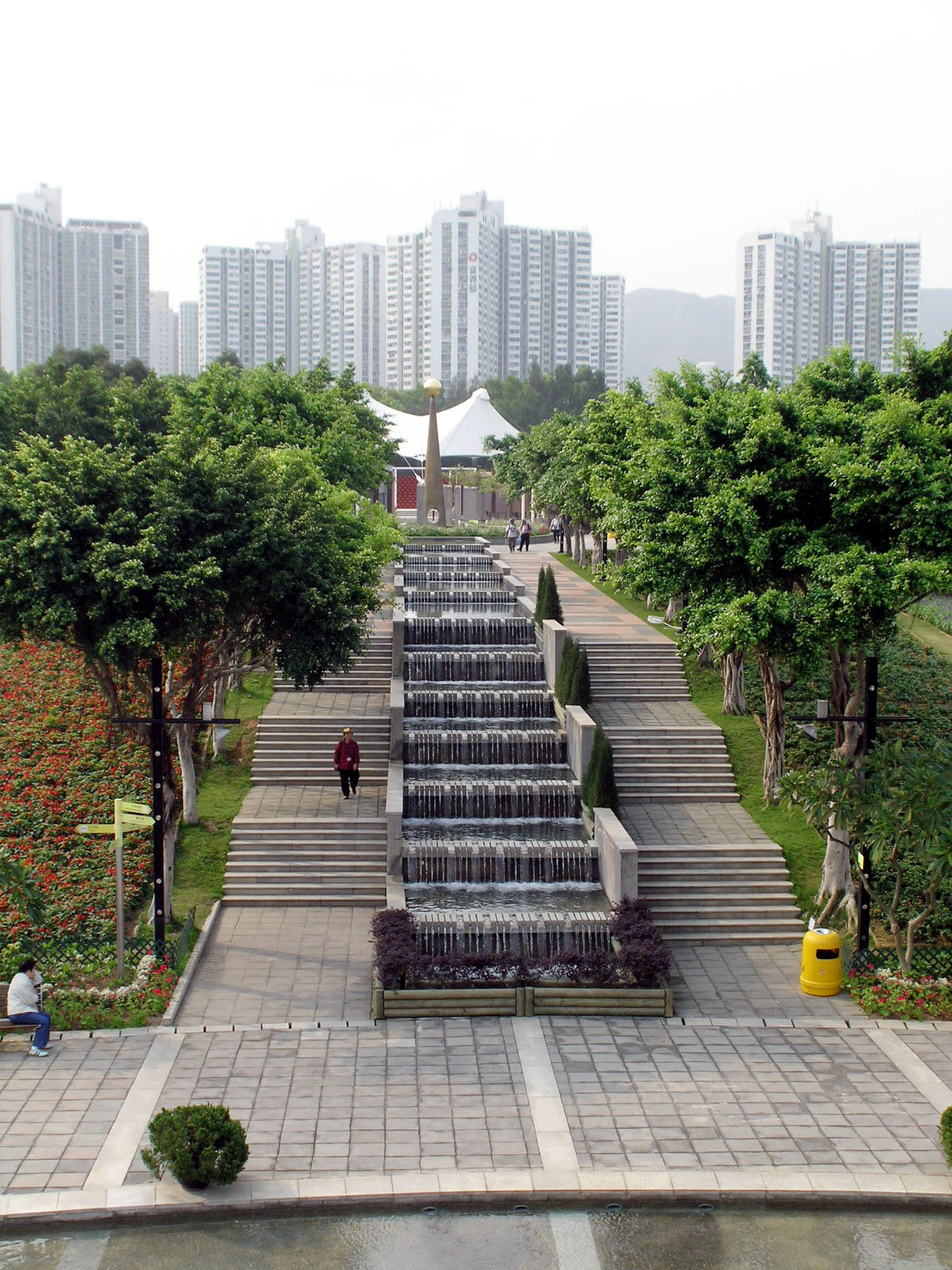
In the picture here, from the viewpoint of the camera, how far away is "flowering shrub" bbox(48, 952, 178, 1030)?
45.5 feet

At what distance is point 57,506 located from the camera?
16109 millimetres

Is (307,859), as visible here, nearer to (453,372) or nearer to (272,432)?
(272,432)

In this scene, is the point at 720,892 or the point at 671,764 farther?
the point at 671,764

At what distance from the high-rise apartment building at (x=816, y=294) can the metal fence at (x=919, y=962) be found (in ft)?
489

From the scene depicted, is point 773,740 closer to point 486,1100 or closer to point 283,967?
point 283,967

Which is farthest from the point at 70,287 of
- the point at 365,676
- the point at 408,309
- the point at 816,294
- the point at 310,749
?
the point at 310,749

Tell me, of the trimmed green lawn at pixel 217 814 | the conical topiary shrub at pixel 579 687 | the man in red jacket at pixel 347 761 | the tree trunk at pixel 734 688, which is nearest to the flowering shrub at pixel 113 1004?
the trimmed green lawn at pixel 217 814

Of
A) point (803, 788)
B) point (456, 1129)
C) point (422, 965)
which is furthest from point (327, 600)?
point (456, 1129)

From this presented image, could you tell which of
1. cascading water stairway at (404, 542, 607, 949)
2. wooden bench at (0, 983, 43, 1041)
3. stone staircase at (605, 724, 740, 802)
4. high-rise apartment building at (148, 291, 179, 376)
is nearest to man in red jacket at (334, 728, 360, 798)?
cascading water stairway at (404, 542, 607, 949)

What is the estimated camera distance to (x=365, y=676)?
25547 mm

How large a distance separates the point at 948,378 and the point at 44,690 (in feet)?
56.7

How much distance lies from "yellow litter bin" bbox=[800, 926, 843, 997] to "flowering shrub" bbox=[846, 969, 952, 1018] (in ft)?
0.85

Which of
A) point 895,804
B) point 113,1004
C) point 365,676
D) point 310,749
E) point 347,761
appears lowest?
point 113,1004

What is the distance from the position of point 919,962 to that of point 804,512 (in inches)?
242
